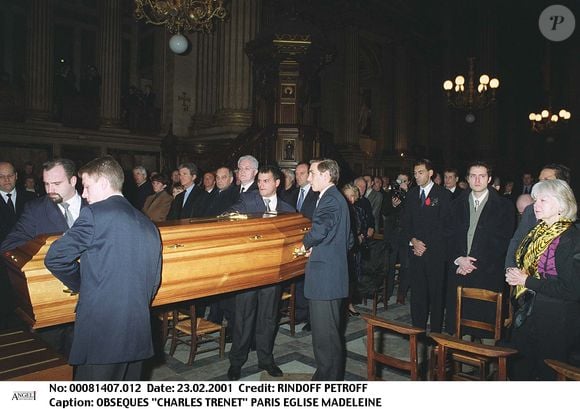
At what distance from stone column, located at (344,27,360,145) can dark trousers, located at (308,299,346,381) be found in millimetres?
12477

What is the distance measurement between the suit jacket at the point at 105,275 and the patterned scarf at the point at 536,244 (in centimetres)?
234

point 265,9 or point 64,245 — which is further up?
point 265,9

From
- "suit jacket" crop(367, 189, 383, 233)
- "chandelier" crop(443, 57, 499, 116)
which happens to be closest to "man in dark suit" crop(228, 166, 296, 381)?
"suit jacket" crop(367, 189, 383, 233)

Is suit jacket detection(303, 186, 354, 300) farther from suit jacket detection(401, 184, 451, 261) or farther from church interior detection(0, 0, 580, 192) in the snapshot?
church interior detection(0, 0, 580, 192)

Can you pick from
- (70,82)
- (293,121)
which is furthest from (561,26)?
(70,82)

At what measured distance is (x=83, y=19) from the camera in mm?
14430

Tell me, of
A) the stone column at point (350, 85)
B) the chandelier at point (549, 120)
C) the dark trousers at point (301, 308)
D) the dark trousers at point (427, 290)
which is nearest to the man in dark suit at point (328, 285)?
the dark trousers at point (427, 290)

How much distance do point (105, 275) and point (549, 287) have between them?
8.16 ft

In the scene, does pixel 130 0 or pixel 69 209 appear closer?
pixel 69 209

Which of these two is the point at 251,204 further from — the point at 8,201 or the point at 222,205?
the point at 8,201

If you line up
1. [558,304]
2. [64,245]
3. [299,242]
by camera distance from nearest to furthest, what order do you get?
[64,245], [558,304], [299,242]

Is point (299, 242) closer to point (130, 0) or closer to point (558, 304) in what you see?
point (558, 304)

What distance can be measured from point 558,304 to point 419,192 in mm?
2293

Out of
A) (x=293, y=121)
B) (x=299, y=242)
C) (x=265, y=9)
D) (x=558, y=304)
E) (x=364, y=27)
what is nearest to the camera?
(x=558, y=304)
